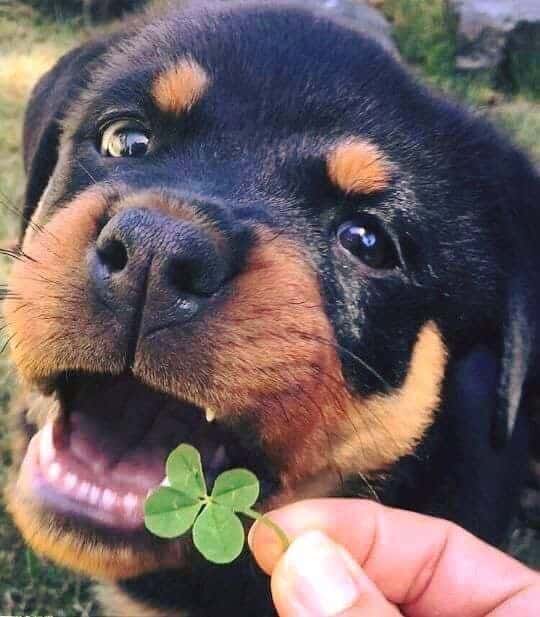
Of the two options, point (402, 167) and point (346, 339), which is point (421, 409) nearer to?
point (346, 339)

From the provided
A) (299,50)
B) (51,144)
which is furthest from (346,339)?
(51,144)

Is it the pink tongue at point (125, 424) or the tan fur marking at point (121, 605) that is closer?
the pink tongue at point (125, 424)

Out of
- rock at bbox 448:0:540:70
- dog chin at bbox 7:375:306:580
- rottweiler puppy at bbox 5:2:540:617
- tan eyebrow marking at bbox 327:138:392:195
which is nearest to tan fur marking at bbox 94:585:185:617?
rottweiler puppy at bbox 5:2:540:617

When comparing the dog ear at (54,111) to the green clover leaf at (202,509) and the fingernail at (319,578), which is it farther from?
the fingernail at (319,578)

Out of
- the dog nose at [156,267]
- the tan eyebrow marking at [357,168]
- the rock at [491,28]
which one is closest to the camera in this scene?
the dog nose at [156,267]

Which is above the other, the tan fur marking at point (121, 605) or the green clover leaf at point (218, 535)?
the green clover leaf at point (218, 535)

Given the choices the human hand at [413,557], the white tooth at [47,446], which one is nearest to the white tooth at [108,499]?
the white tooth at [47,446]

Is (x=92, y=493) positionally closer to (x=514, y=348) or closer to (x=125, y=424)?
(x=125, y=424)

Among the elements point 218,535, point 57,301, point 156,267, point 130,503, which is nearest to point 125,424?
point 130,503
